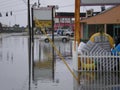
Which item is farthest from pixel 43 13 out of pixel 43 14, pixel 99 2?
pixel 99 2

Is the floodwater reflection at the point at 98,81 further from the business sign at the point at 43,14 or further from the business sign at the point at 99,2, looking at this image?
the business sign at the point at 43,14

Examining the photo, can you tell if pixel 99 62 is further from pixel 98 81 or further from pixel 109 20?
pixel 109 20

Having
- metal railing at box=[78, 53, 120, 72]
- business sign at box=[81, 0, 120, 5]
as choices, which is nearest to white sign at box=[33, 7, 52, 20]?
business sign at box=[81, 0, 120, 5]

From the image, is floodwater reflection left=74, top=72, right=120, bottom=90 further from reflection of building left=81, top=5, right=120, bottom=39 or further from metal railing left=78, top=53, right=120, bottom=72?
reflection of building left=81, top=5, right=120, bottom=39

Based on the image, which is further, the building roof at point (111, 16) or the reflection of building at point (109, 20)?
the reflection of building at point (109, 20)

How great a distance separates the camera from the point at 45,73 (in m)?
18.1

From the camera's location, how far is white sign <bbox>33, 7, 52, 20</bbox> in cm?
2855

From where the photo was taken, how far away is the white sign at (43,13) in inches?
1124

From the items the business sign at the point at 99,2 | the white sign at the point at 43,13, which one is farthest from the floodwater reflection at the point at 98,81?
the white sign at the point at 43,13

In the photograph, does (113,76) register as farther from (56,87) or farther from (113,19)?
(113,19)

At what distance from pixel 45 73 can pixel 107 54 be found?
2.86 meters

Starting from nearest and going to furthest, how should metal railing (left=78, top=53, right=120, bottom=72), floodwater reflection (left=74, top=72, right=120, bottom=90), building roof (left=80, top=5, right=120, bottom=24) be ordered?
floodwater reflection (left=74, top=72, right=120, bottom=90), metal railing (left=78, top=53, right=120, bottom=72), building roof (left=80, top=5, right=120, bottom=24)

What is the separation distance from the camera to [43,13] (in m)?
28.5

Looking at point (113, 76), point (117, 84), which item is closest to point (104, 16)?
point (113, 76)
